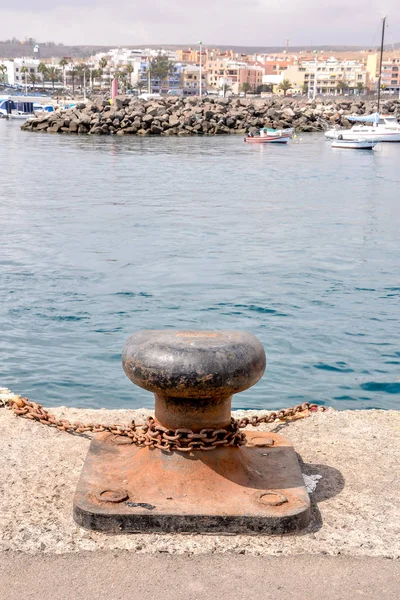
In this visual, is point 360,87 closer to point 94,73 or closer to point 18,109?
point 94,73

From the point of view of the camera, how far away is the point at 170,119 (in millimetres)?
66062

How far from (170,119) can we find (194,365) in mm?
64378

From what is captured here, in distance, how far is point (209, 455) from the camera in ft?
11.9

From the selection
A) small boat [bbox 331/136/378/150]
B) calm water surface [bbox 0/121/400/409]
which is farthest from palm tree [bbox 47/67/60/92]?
calm water surface [bbox 0/121/400/409]

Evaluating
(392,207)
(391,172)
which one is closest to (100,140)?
(391,172)

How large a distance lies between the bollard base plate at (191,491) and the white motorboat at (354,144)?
51409 mm

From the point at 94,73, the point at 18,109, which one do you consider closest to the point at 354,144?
the point at 18,109

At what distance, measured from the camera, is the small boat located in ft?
176

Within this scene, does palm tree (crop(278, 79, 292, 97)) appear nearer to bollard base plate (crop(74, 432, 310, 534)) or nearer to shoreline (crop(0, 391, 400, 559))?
shoreline (crop(0, 391, 400, 559))

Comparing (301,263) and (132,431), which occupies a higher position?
(132,431)

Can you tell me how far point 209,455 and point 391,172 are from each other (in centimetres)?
3668

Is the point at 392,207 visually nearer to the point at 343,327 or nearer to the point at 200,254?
Result: the point at 200,254

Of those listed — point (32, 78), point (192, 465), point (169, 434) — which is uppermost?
point (32, 78)

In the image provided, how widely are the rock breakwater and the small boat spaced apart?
1571 centimetres
